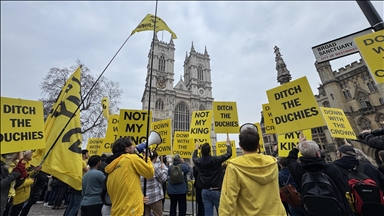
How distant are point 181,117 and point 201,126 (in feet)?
123

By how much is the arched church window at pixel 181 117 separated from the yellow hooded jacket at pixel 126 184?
39561 mm

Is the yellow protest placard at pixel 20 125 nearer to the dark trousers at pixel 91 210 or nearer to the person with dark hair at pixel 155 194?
the dark trousers at pixel 91 210

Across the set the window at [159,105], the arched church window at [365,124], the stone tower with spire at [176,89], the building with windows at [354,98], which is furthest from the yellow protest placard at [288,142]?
the window at [159,105]

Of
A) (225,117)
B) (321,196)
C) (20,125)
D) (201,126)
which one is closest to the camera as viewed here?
(321,196)

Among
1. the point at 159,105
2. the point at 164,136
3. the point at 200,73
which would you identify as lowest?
the point at 164,136

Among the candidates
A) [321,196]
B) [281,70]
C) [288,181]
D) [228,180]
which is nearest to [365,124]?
[281,70]

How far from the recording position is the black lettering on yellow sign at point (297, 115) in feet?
12.0

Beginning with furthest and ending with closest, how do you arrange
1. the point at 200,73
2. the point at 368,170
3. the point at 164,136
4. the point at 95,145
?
the point at 200,73 < the point at 95,145 < the point at 164,136 < the point at 368,170

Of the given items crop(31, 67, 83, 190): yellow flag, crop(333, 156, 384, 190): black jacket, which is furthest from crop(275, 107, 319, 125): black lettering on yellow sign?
crop(31, 67, 83, 190): yellow flag

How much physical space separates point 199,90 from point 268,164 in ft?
156

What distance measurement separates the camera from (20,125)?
2930mm

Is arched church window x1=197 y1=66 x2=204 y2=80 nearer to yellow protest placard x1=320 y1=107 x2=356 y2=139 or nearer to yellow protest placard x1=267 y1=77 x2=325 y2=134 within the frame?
yellow protest placard x1=320 y1=107 x2=356 y2=139

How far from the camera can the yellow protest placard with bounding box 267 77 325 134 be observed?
3.66 m

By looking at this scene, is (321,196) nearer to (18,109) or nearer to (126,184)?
(126,184)
